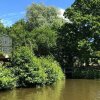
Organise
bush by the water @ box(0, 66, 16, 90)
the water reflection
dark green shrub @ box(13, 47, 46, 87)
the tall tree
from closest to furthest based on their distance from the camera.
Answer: the water reflection < bush by the water @ box(0, 66, 16, 90) < dark green shrub @ box(13, 47, 46, 87) < the tall tree

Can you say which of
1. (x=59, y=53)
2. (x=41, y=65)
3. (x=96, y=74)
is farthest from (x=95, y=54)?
(x=41, y=65)

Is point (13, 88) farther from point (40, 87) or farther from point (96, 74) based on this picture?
point (96, 74)

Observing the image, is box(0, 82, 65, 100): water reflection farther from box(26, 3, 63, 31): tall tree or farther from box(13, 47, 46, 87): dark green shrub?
box(26, 3, 63, 31): tall tree

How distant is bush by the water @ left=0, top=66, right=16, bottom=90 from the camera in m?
27.2

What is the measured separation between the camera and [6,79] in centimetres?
2741

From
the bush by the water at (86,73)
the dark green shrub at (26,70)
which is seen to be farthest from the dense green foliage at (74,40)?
the dark green shrub at (26,70)

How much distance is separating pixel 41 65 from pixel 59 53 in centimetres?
1727

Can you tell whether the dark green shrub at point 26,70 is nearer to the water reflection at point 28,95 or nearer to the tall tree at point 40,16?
the water reflection at point 28,95

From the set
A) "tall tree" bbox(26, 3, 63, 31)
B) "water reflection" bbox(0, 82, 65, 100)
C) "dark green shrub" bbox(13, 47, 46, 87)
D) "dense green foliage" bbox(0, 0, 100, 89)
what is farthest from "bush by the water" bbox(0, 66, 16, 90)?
"tall tree" bbox(26, 3, 63, 31)

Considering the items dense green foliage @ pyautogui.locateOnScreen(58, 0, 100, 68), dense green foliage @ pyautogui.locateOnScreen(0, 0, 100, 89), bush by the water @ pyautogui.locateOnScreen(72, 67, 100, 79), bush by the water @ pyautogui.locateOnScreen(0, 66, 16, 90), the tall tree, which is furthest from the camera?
the tall tree

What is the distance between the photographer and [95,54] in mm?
44781

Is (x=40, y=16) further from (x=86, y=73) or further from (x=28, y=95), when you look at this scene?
(x=28, y=95)

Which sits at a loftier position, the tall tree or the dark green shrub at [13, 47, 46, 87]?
the tall tree

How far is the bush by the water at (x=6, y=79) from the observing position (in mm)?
27219
